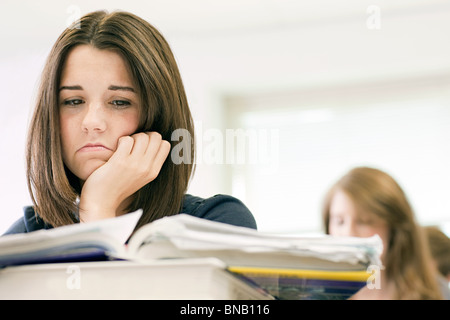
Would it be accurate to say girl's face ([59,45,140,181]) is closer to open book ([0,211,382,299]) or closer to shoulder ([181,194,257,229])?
shoulder ([181,194,257,229])

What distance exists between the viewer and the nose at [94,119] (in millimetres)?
700

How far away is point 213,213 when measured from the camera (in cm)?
82

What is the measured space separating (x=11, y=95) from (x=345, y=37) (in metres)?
2.23

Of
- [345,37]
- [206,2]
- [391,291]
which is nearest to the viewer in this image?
[391,291]

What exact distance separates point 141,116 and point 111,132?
7cm

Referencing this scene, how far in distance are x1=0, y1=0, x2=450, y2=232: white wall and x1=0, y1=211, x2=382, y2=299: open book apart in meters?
3.20

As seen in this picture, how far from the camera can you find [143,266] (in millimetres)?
350

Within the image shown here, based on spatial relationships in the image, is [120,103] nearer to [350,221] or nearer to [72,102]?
[72,102]

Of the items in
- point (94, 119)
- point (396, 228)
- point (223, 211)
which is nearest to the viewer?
point (94, 119)

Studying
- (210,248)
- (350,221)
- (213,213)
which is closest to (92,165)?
(213,213)

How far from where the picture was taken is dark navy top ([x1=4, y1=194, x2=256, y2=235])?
0.81 meters

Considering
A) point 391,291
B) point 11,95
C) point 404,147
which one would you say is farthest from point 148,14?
point 391,291

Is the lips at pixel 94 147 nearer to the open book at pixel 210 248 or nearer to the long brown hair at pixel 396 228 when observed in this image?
the open book at pixel 210 248

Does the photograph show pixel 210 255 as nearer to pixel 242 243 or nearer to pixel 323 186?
pixel 242 243
